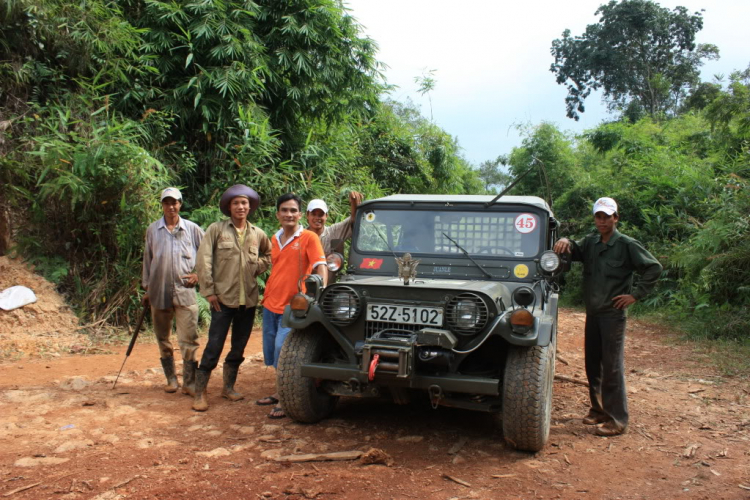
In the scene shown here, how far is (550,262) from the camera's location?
4527 mm

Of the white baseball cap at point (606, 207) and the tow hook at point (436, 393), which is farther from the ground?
the white baseball cap at point (606, 207)

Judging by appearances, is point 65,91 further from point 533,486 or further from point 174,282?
point 533,486

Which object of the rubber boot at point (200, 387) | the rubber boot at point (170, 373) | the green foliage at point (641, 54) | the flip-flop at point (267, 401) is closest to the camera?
the rubber boot at point (200, 387)

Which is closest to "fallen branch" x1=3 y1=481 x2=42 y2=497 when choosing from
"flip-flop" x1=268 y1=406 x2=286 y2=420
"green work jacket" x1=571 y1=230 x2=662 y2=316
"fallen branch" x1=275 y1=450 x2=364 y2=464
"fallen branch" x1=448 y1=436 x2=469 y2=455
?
"fallen branch" x1=275 y1=450 x2=364 y2=464

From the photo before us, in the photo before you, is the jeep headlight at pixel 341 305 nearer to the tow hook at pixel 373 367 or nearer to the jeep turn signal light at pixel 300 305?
the jeep turn signal light at pixel 300 305

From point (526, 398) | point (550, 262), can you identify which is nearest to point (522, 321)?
point (526, 398)

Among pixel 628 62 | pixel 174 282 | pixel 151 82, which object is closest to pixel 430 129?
pixel 151 82

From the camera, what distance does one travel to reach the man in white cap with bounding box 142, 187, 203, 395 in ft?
17.0

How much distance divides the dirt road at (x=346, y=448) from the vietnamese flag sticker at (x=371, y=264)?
1.12 meters

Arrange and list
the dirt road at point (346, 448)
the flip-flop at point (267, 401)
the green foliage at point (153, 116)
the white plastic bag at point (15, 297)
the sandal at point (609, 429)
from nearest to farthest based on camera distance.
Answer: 1. the dirt road at point (346, 448)
2. the sandal at point (609, 429)
3. the flip-flop at point (267, 401)
4. the white plastic bag at point (15, 297)
5. the green foliage at point (153, 116)

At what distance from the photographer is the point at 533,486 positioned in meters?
3.48

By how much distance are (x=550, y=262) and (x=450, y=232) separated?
2.68 feet

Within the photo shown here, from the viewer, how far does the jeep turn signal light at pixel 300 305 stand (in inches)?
168

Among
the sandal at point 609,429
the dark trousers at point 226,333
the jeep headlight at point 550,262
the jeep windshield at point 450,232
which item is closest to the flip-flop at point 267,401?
the dark trousers at point 226,333
